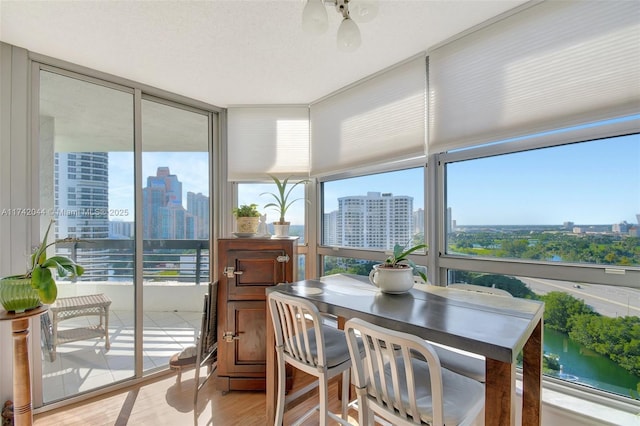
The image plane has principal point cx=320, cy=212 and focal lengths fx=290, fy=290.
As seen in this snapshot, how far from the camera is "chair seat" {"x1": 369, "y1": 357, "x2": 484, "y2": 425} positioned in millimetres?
1025

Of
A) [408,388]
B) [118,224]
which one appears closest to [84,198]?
[118,224]

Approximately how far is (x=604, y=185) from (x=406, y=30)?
1390 millimetres

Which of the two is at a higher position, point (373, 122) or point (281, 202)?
point (373, 122)

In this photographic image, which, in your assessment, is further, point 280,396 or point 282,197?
point 282,197

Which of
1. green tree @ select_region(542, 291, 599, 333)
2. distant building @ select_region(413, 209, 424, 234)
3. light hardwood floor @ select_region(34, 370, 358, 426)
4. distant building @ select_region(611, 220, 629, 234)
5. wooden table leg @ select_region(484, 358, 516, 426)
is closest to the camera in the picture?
wooden table leg @ select_region(484, 358, 516, 426)

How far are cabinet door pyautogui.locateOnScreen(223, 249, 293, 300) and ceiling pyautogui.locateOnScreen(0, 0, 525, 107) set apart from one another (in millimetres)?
1395

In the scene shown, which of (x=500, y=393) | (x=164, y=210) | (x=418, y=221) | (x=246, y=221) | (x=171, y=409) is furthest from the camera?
(x=164, y=210)

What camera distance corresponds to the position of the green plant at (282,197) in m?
2.71

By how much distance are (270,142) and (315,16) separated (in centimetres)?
174

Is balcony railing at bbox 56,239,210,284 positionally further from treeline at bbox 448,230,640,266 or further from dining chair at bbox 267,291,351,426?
treeline at bbox 448,230,640,266

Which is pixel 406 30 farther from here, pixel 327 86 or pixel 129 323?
pixel 129 323

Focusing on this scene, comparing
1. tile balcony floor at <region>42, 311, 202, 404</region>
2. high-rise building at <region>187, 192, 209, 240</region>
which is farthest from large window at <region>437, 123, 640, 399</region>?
tile balcony floor at <region>42, 311, 202, 404</region>

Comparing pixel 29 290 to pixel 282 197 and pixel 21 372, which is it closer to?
pixel 21 372

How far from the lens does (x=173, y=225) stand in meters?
2.70
